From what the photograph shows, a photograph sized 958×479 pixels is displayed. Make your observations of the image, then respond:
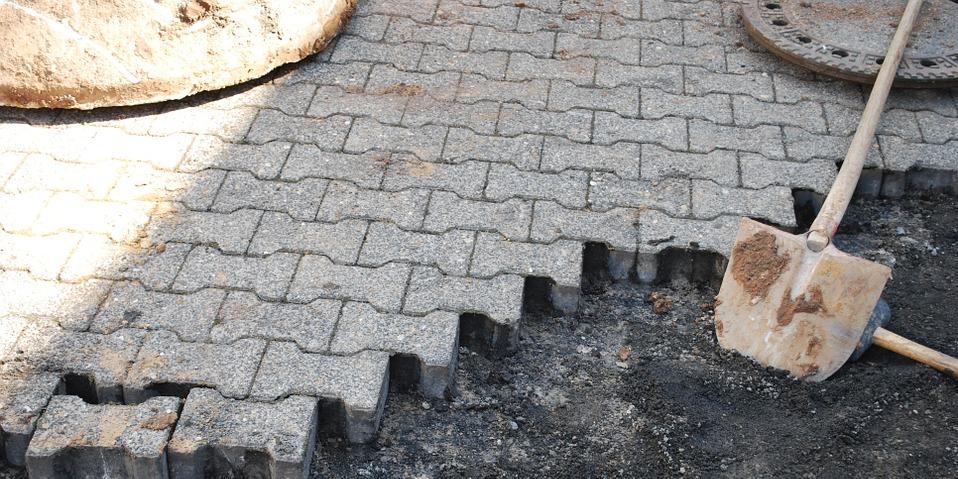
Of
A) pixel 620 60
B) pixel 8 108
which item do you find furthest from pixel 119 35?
pixel 620 60

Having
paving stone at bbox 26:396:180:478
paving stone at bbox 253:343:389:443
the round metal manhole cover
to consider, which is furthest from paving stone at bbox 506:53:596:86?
paving stone at bbox 26:396:180:478

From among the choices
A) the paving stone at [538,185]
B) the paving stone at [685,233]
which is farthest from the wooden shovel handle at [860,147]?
the paving stone at [538,185]

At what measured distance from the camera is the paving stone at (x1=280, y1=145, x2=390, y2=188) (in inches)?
159

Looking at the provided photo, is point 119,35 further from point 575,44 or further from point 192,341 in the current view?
point 575,44

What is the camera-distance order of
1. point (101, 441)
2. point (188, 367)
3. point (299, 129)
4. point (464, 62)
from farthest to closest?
point (464, 62) < point (299, 129) < point (188, 367) < point (101, 441)

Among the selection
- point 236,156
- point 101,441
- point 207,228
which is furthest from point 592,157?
point 101,441

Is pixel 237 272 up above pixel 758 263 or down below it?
below

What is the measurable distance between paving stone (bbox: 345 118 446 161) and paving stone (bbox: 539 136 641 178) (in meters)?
0.44

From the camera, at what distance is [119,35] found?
4145 millimetres

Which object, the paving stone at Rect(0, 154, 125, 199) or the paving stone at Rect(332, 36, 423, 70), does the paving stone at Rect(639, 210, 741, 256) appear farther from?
the paving stone at Rect(0, 154, 125, 199)

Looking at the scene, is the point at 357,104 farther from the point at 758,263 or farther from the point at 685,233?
the point at 758,263

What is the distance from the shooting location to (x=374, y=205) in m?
3.89

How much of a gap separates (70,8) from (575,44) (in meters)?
2.17

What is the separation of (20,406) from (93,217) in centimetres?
90
